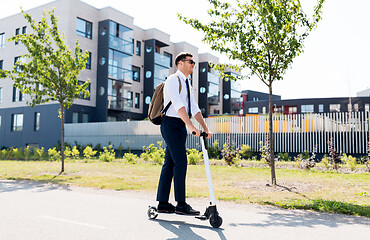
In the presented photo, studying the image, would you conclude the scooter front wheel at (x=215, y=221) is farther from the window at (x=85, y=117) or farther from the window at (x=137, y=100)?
the window at (x=137, y=100)

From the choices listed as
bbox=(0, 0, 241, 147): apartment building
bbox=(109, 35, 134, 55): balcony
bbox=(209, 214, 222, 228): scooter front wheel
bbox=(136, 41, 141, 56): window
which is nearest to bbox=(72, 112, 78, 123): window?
bbox=(0, 0, 241, 147): apartment building

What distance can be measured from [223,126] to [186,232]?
17.2 metres

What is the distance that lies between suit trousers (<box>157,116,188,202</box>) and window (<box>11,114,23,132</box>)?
32354mm

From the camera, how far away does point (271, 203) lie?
19.5ft

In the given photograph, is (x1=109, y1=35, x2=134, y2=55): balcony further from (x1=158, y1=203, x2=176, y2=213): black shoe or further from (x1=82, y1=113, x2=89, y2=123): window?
(x1=158, y1=203, x2=176, y2=213): black shoe

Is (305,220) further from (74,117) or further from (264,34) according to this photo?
(74,117)

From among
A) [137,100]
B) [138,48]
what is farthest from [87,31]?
→ [137,100]

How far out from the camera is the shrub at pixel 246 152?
60.9ft

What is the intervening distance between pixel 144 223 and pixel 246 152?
15.0 m

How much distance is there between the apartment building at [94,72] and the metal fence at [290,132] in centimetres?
787

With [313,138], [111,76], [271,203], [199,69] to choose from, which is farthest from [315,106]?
[271,203]

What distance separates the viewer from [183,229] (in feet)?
13.3

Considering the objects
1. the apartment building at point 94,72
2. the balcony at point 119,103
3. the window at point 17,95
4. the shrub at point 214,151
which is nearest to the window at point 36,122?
the apartment building at point 94,72

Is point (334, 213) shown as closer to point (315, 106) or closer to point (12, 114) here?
point (12, 114)
